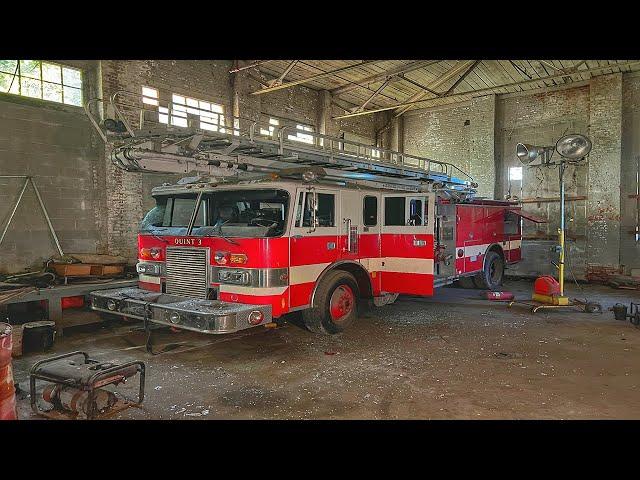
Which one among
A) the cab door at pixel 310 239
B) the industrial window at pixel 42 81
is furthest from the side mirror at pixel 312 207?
the industrial window at pixel 42 81

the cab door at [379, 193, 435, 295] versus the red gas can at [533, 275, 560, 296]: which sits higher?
the cab door at [379, 193, 435, 295]

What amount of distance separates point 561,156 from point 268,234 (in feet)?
18.7

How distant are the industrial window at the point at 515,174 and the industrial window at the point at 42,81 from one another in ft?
41.3

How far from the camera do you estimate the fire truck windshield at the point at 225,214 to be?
18.4 feet

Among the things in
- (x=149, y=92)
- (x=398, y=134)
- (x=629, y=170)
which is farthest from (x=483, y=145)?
(x=149, y=92)

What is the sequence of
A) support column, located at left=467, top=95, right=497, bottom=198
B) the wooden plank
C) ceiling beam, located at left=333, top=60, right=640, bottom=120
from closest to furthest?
ceiling beam, located at left=333, top=60, right=640, bottom=120
the wooden plank
support column, located at left=467, top=95, right=497, bottom=198

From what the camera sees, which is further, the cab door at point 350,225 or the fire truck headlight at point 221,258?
the cab door at point 350,225

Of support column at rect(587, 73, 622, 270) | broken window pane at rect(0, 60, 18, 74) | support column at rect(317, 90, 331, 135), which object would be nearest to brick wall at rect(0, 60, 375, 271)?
broken window pane at rect(0, 60, 18, 74)

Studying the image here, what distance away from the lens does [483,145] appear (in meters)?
15.3

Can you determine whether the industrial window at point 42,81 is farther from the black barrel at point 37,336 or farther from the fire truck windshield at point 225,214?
the black barrel at point 37,336

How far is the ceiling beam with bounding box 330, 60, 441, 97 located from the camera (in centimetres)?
1239

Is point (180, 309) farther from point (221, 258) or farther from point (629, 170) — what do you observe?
point (629, 170)

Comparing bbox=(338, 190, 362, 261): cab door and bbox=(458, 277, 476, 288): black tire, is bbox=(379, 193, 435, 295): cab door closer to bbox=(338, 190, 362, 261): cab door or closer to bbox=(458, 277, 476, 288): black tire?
bbox=(338, 190, 362, 261): cab door

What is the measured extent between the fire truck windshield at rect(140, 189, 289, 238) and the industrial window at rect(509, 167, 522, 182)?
11495mm
